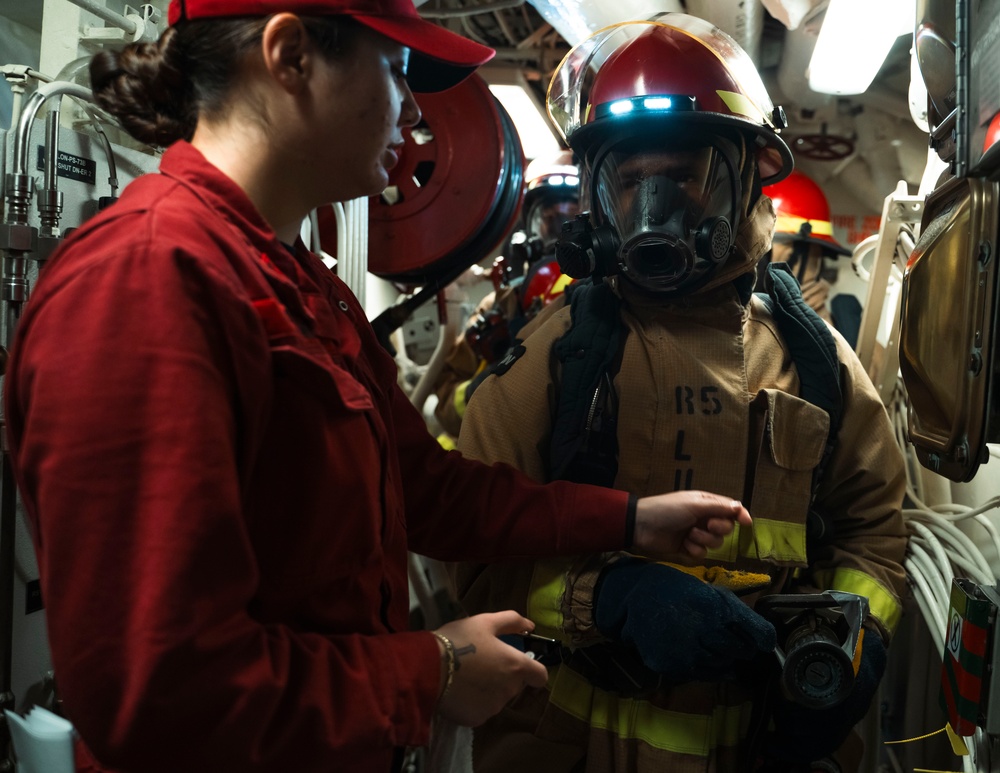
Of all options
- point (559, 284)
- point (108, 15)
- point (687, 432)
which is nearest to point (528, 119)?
point (559, 284)

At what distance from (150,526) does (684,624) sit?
0.99 meters

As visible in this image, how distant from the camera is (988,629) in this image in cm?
134

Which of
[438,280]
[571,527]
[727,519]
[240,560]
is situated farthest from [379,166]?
[438,280]

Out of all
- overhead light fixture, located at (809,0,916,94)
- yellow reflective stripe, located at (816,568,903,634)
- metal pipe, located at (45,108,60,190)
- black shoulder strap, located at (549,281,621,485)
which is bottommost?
yellow reflective stripe, located at (816,568,903,634)

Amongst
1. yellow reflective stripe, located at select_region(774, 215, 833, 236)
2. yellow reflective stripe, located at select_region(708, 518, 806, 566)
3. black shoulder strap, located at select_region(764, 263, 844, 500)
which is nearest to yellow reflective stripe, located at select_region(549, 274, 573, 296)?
yellow reflective stripe, located at select_region(774, 215, 833, 236)

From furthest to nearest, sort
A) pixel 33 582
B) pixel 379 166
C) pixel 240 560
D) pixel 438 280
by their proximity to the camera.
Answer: pixel 438 280, pixel 33 582, pixel 379 166, pixel 240 560

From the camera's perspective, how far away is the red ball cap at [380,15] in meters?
1.04

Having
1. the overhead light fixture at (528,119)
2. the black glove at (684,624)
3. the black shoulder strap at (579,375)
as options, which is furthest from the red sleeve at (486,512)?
the overhead light fixture at (528,119)

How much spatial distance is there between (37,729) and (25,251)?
0.96m

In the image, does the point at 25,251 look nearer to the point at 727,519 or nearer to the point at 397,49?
the point at 397,49

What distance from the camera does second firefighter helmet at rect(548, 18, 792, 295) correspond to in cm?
177

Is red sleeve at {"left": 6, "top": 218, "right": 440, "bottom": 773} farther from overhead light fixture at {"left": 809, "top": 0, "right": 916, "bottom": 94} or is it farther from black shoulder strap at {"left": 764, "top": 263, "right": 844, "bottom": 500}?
overhead light fixture at {"left": 809, "top": 0, "right": 916, "bottom": 94}

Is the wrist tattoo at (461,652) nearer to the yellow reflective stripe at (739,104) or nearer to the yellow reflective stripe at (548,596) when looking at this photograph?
the yellow reflective stripe at (548,596)

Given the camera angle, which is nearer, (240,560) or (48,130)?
(240,560)
